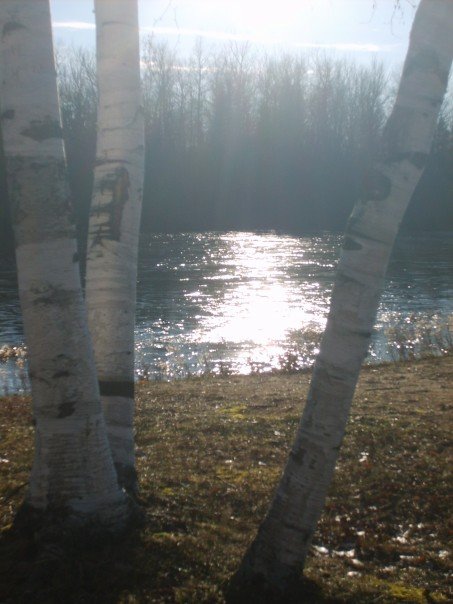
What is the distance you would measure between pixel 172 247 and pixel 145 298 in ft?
54.1

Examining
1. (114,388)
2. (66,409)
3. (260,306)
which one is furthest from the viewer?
(260,306)

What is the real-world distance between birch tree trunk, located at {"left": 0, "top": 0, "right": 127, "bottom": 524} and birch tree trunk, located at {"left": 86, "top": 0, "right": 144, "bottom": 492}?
23.9 inches

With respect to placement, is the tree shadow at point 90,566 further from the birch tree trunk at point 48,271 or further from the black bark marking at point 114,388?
the black bark marking at point 114,388

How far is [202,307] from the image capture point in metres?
23.5

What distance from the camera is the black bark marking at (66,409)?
4093 millimetres

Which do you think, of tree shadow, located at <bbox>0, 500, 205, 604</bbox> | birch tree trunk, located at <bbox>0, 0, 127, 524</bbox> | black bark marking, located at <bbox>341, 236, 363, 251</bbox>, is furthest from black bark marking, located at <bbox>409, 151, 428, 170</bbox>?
tree shadow, located at <bbox>0, 500, 205, 604</bbox>

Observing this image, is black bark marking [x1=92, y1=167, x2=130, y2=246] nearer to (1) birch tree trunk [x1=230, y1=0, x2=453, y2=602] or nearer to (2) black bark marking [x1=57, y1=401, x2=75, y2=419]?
(2) black bark marking [x1=57, y1=401, x2=75, y2=419]

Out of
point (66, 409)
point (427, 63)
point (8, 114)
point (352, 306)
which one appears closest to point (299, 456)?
point (352, 306)

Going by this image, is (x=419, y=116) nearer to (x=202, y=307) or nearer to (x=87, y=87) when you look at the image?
(x=202, y=307)

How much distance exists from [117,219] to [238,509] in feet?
6.70

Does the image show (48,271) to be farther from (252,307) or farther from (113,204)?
(252,307)

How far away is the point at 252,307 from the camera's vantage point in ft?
77.9

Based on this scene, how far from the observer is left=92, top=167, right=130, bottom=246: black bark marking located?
15.3 ft

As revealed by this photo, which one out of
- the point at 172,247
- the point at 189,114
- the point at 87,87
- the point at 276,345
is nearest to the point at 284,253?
the point at 172,247
